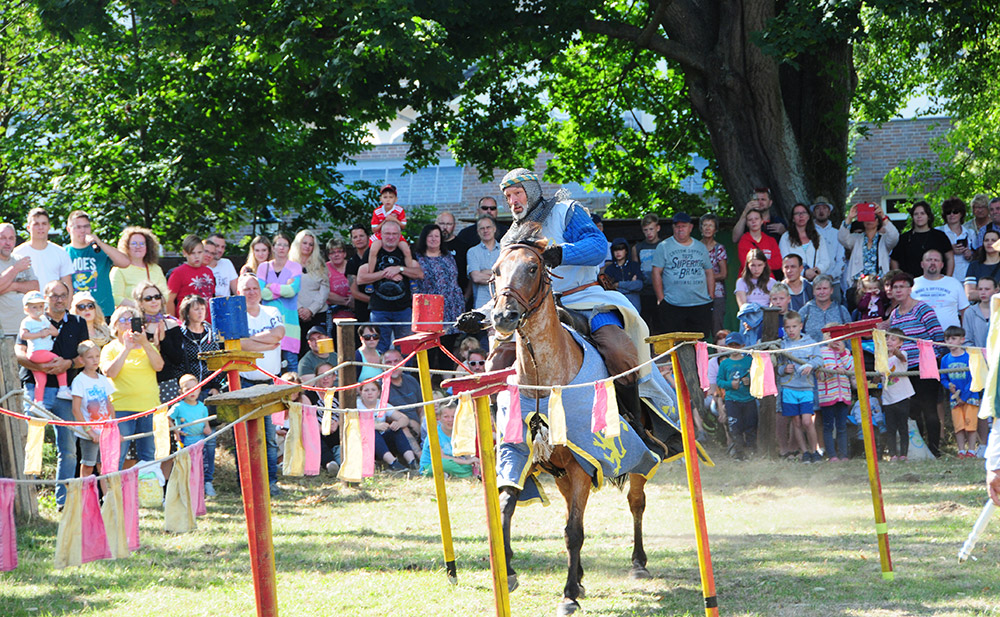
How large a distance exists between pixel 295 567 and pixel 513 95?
439 inches

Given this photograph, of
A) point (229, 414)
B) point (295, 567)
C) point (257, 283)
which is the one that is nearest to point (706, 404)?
point (257, 283)

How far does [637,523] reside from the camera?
7.10 meters

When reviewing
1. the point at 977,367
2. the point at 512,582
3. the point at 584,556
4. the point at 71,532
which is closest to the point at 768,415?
the point at 584,556

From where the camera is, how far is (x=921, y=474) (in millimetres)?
9977

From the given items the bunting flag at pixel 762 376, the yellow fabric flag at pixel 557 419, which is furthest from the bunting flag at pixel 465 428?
the bunting flag at pixel 762 376

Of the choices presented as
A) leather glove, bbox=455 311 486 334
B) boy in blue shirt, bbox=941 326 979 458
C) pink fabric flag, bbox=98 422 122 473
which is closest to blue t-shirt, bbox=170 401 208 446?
pink fabric flag, bbox=98 422 122 473

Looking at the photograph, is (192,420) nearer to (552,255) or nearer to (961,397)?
(552,255)

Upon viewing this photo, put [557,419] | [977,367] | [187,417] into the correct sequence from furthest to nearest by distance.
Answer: [187,417]
[977,367]
[557,419]

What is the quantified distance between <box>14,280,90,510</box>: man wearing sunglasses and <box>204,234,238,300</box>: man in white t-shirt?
220 cm

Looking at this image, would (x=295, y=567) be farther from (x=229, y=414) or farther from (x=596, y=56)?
(x=596, y=56)

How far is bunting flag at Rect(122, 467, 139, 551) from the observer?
445 cm

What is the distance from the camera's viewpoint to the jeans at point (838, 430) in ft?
35.8

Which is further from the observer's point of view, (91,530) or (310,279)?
(310,279)

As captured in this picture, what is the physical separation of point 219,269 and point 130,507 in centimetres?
669
